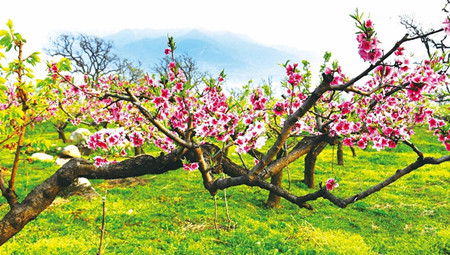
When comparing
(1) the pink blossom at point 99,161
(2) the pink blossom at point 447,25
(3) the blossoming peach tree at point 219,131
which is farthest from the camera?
(1) the pink blossom at point 99,161

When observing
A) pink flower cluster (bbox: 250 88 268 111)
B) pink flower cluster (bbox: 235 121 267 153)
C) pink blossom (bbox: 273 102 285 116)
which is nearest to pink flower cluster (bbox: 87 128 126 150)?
pink flower cluster (bbox: 235 121 267 153)

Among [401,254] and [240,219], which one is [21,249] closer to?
[240,219]

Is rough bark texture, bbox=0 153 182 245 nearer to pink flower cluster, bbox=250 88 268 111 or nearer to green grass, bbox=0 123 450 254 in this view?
green grass, bbox=0 123 450 254

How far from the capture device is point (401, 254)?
6.34m

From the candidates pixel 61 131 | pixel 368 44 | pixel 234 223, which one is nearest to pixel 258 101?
pixel 368 44

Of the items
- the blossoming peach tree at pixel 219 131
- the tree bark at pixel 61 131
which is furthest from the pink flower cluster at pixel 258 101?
the tree bark at pixel 61 131

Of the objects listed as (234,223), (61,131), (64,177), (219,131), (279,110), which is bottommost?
(61,131)

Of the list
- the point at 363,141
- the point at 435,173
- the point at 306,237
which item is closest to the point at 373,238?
the point at 306,237

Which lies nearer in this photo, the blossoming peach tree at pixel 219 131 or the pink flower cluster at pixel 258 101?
the blossoming peach tree at pixel 219 131

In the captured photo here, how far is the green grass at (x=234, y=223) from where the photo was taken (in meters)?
6.45

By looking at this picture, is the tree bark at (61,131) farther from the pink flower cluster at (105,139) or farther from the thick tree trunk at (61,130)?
the pink flower cluster at (105,139)

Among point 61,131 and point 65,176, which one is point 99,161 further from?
point 61,131

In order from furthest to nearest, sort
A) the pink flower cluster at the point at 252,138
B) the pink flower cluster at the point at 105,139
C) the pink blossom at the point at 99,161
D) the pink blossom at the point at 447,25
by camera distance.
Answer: the pink blossom at the point at 99,161, the pink flower cluster at the point at 105,139, the pink flower cluster at the point at 252,138, the pink blossom at the point at 447,25

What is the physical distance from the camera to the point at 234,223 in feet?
24.9
